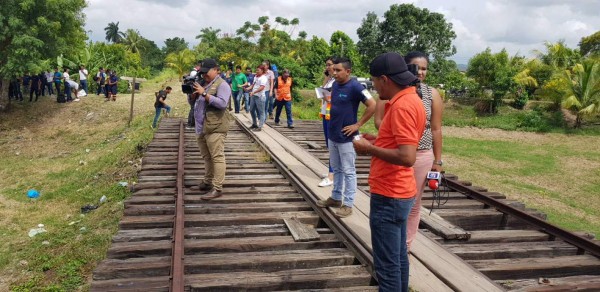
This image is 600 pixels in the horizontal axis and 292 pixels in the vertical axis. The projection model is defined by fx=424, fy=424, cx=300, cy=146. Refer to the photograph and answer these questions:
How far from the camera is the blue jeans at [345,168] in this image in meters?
4.77

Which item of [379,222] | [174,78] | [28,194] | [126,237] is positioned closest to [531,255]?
[379,222]

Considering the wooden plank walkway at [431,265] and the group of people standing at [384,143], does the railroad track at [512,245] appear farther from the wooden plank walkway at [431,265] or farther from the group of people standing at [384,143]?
the group of people standing at [384,143]

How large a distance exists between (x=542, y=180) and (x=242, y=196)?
927cm

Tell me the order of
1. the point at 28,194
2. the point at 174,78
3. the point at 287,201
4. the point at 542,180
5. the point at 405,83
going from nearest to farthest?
the point at 405,83
the point at 287,201
the point at 28,194
the point at 542,180
the point at 174,78

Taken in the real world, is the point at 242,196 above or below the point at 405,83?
below

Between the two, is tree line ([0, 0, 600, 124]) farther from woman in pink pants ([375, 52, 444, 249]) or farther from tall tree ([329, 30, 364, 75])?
woman in pink pants ([375, 52, 444, 249])

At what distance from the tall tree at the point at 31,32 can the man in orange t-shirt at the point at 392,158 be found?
1812cm

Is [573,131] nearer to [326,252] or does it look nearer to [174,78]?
[326,252]

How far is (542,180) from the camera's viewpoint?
11.4 meters

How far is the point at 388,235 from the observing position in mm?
2816

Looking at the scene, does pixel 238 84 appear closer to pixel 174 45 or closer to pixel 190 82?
pixel 190 82

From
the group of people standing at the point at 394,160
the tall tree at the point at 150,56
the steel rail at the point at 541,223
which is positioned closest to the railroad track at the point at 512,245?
the steel rail at the point at 541,223

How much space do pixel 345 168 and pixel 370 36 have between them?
3261 centimetres

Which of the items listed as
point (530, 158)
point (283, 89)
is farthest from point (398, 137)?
point (530, 158)
